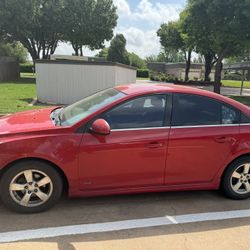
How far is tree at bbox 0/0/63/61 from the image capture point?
33.2 metres

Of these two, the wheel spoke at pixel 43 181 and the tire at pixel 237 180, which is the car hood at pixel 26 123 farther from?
the tire at pixel 237 180

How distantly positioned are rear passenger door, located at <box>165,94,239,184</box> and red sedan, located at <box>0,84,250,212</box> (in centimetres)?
1

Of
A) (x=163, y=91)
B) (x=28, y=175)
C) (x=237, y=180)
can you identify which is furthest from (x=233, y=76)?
(x=28, y=175)

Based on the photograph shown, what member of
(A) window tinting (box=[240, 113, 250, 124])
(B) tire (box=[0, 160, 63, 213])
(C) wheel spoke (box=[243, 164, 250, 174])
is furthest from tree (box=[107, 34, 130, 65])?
(B) tire (box=[0, 160, 63, 213])

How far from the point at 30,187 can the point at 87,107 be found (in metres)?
1.26

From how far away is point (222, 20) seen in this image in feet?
74.2

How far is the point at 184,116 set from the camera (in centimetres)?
468

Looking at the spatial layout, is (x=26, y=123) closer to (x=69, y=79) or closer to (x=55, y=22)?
(x=69, y=79)

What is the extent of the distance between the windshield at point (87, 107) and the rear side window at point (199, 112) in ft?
2.39

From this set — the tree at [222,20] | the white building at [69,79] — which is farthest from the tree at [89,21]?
the white building at [69,79]

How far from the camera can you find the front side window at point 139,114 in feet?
14.6

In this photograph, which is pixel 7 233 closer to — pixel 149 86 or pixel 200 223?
pixel 200 223

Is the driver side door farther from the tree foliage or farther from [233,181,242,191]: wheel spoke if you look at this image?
the tree foliage

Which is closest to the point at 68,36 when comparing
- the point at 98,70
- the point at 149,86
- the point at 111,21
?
the point at 111,21
